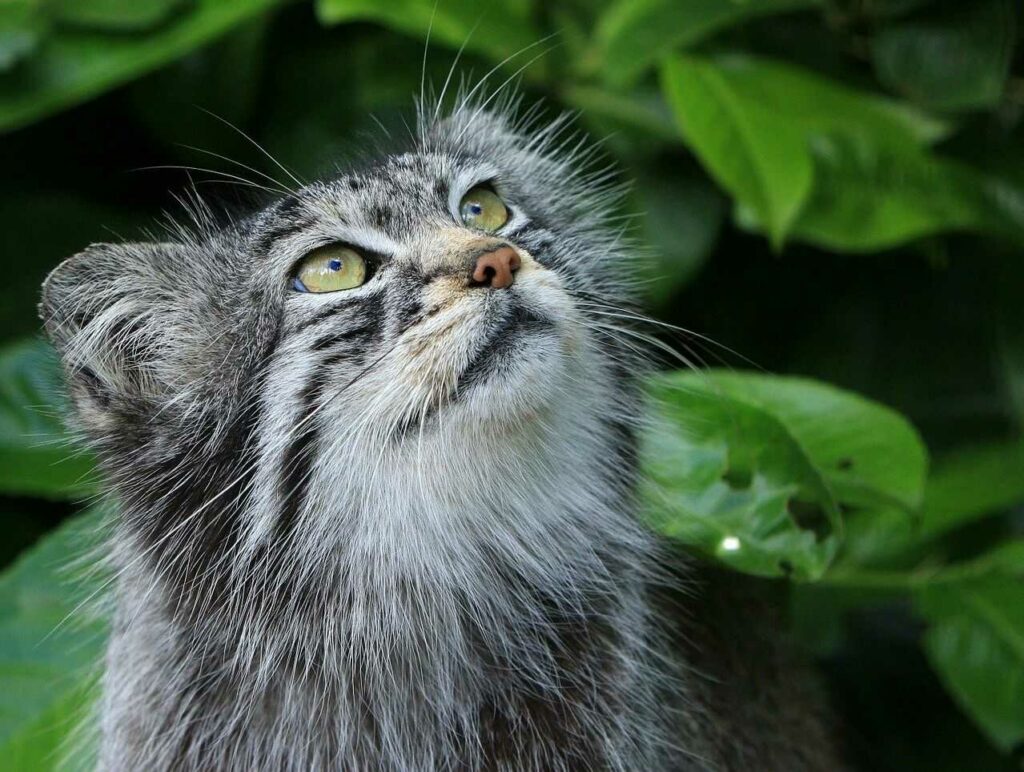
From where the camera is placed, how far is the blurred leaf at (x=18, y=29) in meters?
2.44

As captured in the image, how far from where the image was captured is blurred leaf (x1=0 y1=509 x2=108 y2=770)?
2043 millimetres

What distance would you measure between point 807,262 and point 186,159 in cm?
→ 164

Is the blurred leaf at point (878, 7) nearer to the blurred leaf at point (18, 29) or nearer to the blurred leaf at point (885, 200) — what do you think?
the blurred leaf at point (885, 200)

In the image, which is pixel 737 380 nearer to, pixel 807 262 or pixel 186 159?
pixel 807 262

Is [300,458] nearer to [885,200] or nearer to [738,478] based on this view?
[738,478]

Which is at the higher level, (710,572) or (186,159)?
(186,159)

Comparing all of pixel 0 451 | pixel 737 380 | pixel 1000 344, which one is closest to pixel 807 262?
pixel 1000 344

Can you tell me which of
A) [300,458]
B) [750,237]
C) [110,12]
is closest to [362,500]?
[300,458]

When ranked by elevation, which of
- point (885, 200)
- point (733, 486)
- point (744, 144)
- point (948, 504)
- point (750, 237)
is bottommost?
point (948, 504)

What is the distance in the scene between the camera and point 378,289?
1667 millimetres

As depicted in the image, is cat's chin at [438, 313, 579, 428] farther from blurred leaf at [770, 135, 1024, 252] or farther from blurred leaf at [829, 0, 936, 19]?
blurred leaf at [829, 0, 936, 19]

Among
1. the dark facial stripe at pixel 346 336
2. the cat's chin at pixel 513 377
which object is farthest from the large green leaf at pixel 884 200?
the dark facial stripe at pixel 346 336

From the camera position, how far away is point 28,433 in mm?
2293

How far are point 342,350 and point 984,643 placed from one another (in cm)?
144
